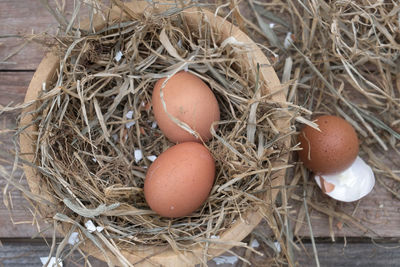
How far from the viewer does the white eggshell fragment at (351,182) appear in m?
0.83

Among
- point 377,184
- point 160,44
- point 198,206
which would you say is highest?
point 160,44

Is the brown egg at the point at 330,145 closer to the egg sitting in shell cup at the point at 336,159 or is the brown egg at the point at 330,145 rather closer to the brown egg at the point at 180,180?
the egg sitting in shell cup at the point at 336,159

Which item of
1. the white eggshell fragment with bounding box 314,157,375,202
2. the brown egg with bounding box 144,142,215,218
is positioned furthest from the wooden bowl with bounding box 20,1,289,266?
the white eggshell fragment with bounding box 314,157,375,202

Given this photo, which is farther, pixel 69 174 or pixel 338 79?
pixel 338 79

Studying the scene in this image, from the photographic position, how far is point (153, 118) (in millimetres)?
816

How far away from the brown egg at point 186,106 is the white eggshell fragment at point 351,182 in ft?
0.89

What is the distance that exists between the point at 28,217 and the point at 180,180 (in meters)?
0.37

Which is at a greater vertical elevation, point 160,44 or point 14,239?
A: point 160,44

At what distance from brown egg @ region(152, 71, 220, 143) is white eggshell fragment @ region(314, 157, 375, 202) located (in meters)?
0.27

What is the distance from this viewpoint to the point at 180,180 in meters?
0.67

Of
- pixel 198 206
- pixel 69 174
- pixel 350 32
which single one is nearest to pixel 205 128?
pixel 198 206

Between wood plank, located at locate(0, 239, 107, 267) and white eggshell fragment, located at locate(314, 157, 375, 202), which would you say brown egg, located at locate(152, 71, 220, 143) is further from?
wood plank, located at locate(0, 239, 107, 267)

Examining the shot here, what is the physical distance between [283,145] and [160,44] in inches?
11.8

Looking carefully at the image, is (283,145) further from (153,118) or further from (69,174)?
(69,174)
